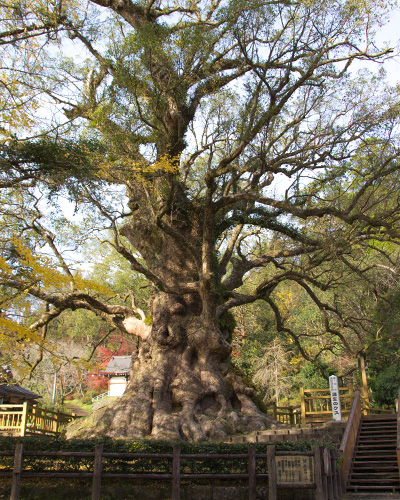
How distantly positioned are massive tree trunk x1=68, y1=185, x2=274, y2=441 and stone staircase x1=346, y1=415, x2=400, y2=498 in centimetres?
242

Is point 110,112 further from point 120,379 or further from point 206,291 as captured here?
point 120,379

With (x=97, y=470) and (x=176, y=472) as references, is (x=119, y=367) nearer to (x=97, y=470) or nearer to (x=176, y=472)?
(x=97, y=470)

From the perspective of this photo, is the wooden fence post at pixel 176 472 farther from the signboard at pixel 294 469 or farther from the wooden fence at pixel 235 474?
the signboard at pixel 294 469

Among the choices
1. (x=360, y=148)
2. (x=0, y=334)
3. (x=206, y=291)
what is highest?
(x=360, y=148)

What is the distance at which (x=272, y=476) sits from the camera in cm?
705

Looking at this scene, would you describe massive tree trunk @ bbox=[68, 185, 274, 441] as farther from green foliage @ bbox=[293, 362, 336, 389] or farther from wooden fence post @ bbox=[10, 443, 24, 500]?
green foliage @ bbox=[293, 362, 336, 389]

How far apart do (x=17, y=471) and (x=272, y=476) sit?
4066 millimetres

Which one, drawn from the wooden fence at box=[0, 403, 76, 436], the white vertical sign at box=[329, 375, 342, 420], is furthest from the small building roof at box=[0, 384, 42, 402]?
the white vertical sign at box=[329, 375, 342, 420]

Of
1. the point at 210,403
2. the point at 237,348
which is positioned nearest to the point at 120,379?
the point at 237,348

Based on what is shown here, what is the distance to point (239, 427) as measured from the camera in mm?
10227

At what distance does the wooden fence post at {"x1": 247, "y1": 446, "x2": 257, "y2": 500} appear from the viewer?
23.3ft

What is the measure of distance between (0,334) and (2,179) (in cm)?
294

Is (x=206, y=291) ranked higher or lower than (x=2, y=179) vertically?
lower

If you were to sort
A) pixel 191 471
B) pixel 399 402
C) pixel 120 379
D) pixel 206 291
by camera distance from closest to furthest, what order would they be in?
1. pixel 191 471
2. pixel 206 291
3. pixel 399 402
4. pixel 120 379
